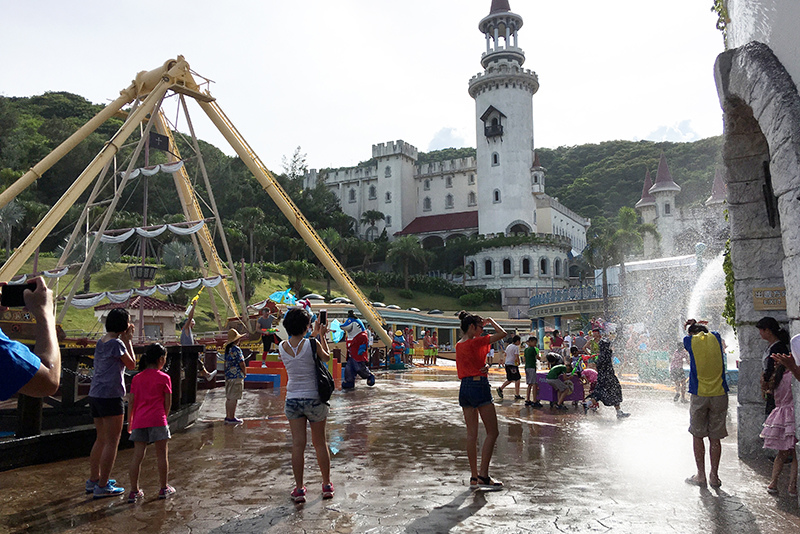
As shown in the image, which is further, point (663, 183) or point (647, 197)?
point (647, 197)

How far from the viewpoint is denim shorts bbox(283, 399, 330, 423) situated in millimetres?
4871

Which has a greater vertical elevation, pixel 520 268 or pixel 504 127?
pixel 504 127

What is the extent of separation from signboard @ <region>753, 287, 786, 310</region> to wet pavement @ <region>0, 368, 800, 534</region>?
1.65 metres

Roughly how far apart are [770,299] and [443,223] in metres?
63.3

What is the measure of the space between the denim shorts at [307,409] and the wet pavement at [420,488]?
2.24ft

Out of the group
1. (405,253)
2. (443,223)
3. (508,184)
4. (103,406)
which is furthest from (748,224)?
(443,223)

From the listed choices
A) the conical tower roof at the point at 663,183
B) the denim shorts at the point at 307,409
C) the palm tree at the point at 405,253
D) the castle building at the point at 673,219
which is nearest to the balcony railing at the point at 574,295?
the palm tree at the point at 405,253

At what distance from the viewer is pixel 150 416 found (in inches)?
194

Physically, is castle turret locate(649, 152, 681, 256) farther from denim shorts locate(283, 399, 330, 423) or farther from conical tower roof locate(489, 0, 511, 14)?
denim shorts locate(283, 399, 330, 423)

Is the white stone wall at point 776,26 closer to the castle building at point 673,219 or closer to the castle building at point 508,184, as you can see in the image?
the castle building at point 508,184

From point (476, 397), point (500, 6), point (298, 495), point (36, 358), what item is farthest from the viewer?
point (500, 6)

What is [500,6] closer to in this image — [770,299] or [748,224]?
[748,224]

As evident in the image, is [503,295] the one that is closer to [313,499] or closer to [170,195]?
[170,195]

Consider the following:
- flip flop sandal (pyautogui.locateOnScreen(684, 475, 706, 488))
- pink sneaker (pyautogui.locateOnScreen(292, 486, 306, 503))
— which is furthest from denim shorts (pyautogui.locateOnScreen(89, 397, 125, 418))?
flip flop sandal (pyautogui.locateOnScreen(684, 475, 706, 488))
